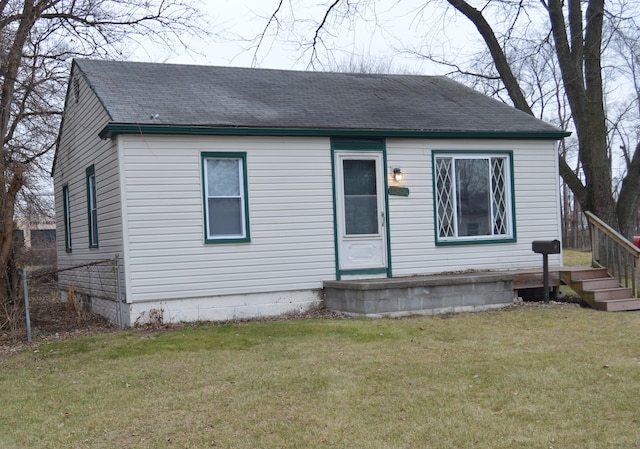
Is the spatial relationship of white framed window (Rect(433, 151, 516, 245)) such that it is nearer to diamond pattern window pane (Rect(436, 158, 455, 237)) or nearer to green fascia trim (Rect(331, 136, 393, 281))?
diamond pattern window pane (Rect(436, 158, 455, 237))

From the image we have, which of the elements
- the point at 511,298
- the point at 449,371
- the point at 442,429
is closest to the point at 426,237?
the point at 511,298

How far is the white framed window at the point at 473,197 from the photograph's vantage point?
1233 cm

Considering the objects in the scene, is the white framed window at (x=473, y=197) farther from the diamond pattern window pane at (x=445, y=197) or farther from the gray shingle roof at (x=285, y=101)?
the gray shingle roof at (x=285, y=101)

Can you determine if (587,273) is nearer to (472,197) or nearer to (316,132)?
(472,197)

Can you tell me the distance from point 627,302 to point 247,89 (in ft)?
25.7

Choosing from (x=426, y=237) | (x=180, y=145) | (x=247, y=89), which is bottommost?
(x=426, y=237)

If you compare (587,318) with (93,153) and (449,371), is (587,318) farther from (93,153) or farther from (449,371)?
(93,153)

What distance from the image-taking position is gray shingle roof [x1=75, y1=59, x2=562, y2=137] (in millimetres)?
10992

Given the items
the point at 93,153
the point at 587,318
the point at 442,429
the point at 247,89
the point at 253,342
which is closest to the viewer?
the point at 442,429

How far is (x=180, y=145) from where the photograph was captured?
1054 cm

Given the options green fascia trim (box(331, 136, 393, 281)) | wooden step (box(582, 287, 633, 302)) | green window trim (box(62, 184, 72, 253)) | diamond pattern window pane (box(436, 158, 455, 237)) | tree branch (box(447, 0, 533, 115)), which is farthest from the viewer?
tree branch (box(447, 0, 533, 115))

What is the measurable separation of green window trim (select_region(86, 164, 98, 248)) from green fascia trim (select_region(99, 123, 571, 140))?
213 cm

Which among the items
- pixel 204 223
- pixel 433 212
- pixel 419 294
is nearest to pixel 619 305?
pixel 419 294

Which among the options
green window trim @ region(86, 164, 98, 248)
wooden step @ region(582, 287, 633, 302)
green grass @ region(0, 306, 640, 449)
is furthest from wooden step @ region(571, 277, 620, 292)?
green window trim @ region(86, 164, 98, 248)
